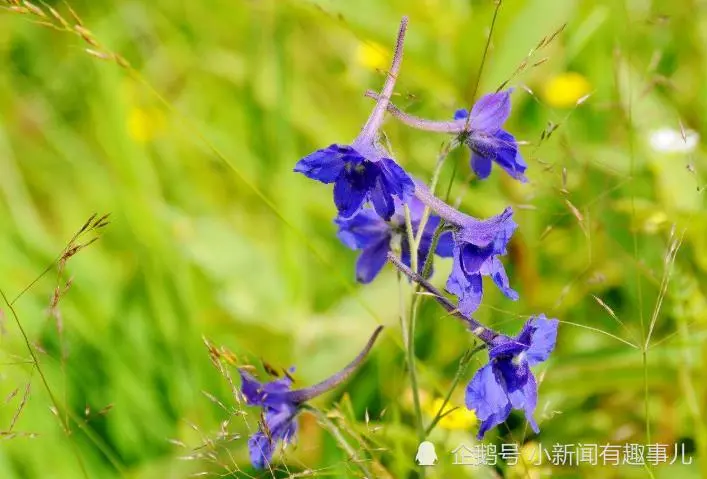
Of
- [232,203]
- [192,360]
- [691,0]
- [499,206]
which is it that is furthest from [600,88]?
[192,360]

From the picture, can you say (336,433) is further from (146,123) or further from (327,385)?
(146,123)

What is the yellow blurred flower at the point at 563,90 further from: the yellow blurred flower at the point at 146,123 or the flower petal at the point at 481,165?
the flower petal at the point at 481,165

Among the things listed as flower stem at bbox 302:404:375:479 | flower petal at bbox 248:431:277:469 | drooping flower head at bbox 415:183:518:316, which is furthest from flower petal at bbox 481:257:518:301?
flower petal at bbox 248:431:277:469

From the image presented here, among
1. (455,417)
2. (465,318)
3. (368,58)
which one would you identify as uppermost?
(368,58)

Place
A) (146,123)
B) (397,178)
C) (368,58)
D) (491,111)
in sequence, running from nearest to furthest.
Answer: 1. (397,178)
2. (491,111)
3. (368,58)
4. (146,123)

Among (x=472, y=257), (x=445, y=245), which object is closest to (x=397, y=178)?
(x=472, y=257)

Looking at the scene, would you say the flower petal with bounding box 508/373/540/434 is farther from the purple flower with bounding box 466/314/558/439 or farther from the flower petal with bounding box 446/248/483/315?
the flower petal with bounding box 446/248/483/315

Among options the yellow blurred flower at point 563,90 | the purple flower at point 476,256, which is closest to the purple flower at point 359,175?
the purple flower at point 476,256

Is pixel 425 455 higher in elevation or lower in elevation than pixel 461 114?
lower
